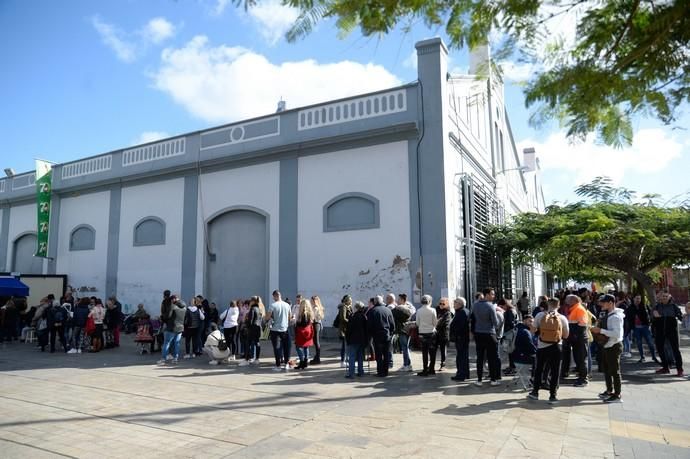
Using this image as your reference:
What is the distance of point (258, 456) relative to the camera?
5.05 metres

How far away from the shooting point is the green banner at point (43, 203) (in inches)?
887

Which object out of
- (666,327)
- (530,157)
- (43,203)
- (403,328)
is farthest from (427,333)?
(530,157)

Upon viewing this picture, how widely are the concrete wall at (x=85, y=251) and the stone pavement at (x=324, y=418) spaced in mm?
11672

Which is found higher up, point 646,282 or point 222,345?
point 646,282

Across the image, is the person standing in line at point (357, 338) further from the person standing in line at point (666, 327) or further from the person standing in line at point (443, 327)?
the person standing in line at point (666, 327)

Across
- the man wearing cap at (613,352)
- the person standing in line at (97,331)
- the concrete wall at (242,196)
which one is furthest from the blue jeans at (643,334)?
the person standing in line at (97,331)

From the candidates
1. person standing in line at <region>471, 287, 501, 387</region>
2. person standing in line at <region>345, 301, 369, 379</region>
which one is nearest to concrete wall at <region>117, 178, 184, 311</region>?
person standing in line at <region>345, 301, 369, 379</region>

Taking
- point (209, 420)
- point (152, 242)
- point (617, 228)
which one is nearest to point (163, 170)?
point (152, 242)

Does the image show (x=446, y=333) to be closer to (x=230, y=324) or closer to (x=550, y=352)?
(x=550, y=352)

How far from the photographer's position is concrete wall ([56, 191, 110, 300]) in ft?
68.8

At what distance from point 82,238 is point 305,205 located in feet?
39.8

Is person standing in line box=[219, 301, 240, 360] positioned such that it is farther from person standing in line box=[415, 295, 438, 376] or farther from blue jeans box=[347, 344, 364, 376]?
person standing in line box=[415, 295, 438, 376]

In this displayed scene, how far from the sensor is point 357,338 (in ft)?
31.2

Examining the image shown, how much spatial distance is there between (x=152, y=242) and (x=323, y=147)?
8413 mm
